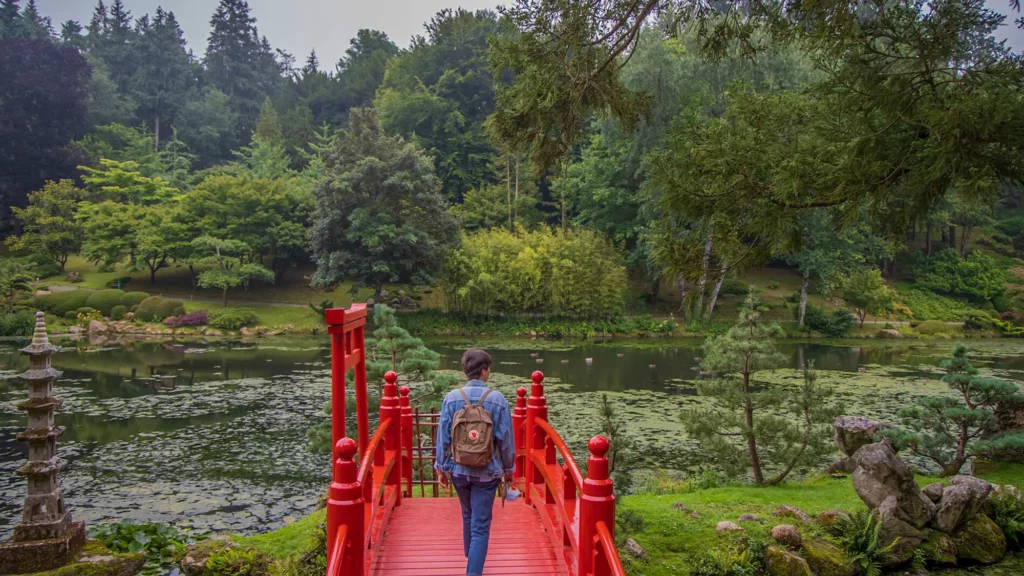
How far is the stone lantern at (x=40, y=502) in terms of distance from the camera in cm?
591

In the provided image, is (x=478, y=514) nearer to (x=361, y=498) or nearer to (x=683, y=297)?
(x=361, y=498)

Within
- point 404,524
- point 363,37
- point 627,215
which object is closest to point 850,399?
point 404,524

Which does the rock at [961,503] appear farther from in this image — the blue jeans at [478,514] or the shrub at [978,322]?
the shrub at [978,322]

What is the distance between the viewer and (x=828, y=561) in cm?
575

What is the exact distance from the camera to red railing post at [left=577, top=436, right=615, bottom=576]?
9.27 ft

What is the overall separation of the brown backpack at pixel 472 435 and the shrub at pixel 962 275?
33133 mm

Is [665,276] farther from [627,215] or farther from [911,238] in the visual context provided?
[911,238]

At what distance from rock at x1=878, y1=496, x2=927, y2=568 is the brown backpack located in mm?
4357

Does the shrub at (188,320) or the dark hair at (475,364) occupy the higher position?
the dark hair at (475,364)

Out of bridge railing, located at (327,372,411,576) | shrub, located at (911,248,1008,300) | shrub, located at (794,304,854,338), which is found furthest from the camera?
shrub, located at (911,248,1008,300)

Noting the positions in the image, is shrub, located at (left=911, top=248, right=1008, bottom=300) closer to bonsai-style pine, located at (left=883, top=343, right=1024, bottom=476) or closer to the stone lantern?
bonsai-style pine, located at (left=883, top=343, right=1024, bottom=476)

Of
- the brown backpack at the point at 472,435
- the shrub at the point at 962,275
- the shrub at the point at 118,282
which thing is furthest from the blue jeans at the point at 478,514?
the shrub at the point at 962,275

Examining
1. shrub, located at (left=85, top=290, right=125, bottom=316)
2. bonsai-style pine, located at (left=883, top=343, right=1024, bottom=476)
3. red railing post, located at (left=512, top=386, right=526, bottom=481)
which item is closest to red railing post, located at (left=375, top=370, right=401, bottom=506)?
red railing post, located at (left=512, top=386, right=526, bottom=481)

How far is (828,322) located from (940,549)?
21803 millimetres
